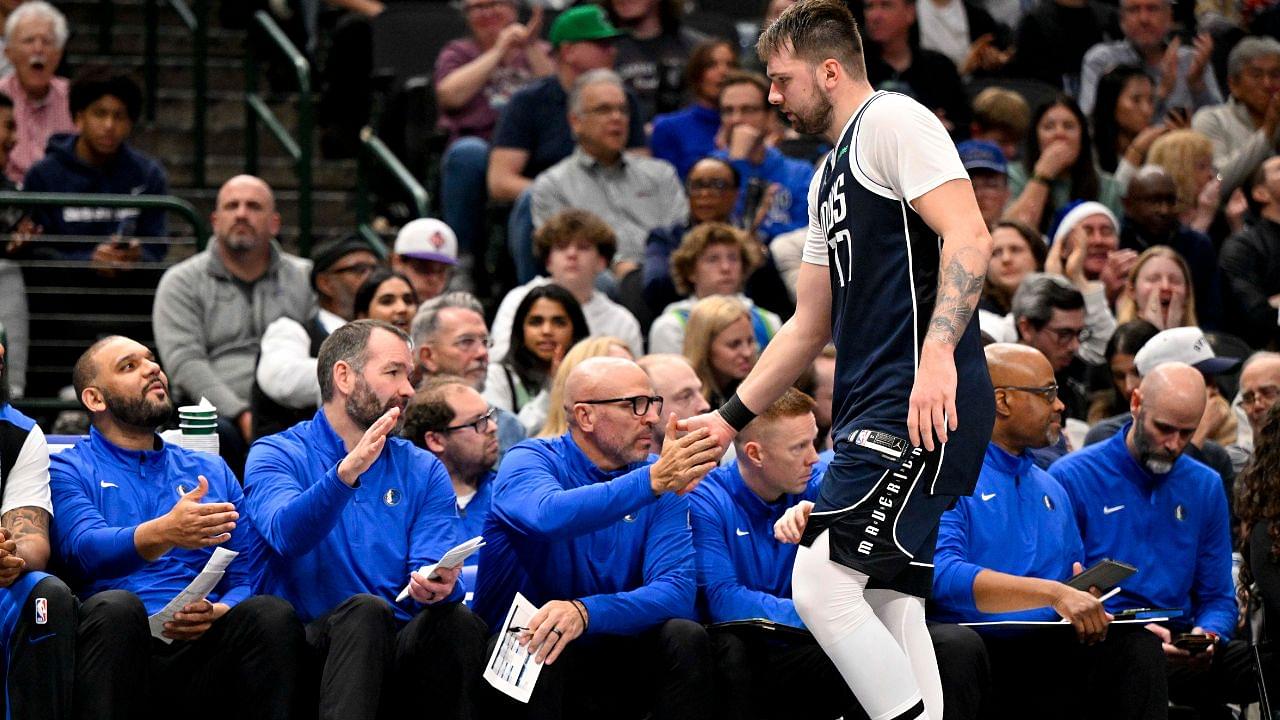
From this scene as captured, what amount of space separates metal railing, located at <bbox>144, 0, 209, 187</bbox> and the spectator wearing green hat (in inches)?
85.1

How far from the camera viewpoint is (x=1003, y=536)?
20.5 feet

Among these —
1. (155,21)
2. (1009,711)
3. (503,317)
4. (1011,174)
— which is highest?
(155,21)

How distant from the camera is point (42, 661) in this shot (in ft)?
17.6

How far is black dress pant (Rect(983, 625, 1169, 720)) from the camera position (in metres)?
6.14

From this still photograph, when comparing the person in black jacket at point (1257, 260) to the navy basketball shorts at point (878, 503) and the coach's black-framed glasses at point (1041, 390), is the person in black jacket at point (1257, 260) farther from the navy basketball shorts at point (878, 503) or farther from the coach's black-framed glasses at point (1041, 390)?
the navy basketball shorts at point (878, 503)

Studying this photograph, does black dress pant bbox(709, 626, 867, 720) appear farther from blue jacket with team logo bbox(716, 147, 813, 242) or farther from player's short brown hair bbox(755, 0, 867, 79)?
blue jacket with team logo bbox(716, 147, 813, 242)

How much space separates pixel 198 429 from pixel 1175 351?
3936 millimetres

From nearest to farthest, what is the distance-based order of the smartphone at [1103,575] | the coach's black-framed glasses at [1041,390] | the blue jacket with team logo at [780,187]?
the smartphone at [1103,575] → the coach's black-framed glasses at [1041,390] → the blue jacket with team logo at [780,187]

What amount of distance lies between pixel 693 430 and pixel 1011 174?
5779 millimetres

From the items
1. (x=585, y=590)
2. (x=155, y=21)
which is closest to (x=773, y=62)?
(x=585, y=590)

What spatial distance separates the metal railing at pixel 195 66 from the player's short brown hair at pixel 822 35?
702cm

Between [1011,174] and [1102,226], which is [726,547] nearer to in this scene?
[1102,226]

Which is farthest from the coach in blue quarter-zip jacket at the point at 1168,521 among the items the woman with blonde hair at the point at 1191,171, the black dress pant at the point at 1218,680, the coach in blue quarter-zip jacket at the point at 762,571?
the woman with blonde hair at the point at 1191,171

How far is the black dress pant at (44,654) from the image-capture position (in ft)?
17.5
